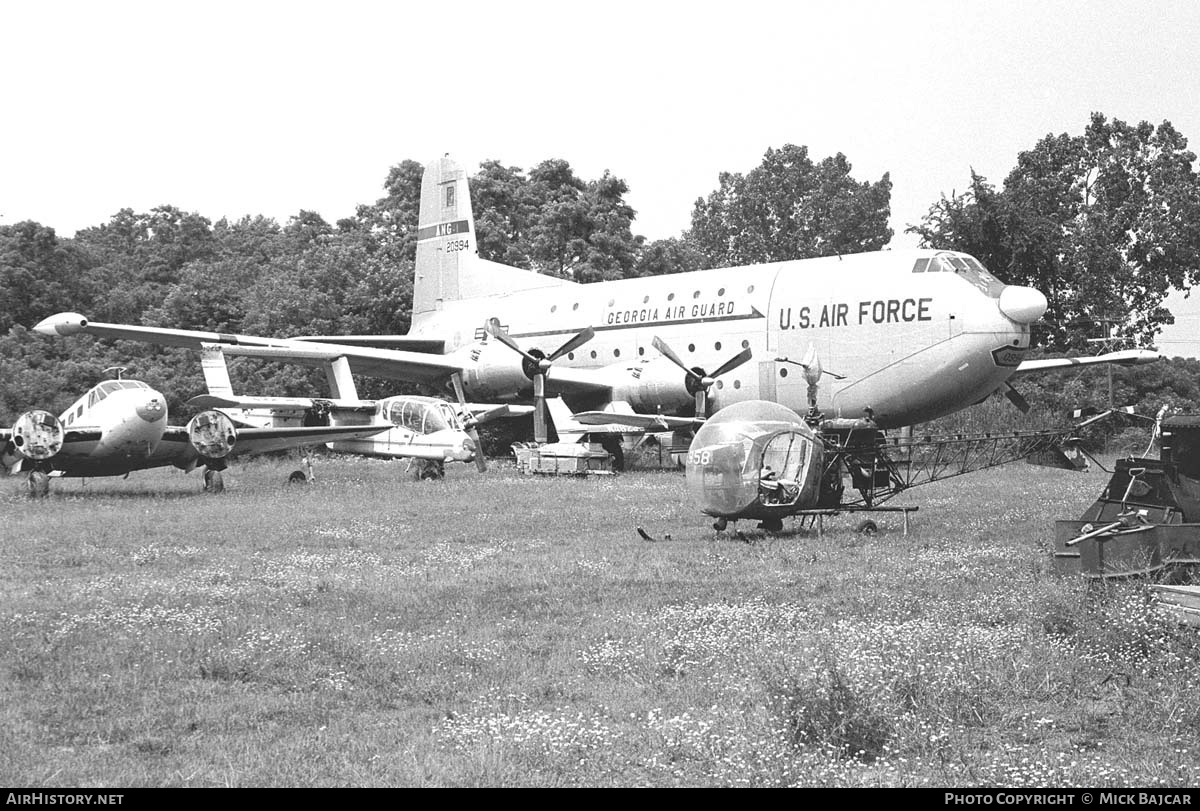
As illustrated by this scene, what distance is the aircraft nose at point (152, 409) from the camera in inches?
851

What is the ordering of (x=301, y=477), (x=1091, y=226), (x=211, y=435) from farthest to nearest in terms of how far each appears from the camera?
(x=1091, y=226) < (x=301, y=477) < (x=211, y=435)

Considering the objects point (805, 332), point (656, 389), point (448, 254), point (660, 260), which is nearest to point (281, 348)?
point (656, 389)

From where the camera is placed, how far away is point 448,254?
129 ft

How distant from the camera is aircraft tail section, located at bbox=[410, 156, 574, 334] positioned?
3812 cm

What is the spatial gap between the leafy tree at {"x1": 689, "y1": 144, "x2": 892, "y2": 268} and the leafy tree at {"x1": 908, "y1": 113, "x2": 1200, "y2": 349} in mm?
18684

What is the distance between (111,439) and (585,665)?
15.8m

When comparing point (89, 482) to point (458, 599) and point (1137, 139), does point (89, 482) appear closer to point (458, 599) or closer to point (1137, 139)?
point (458, 599)

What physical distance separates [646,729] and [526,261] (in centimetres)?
4704

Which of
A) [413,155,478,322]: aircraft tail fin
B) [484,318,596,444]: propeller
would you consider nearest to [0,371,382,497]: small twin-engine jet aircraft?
[484,318,596,444]: propeller

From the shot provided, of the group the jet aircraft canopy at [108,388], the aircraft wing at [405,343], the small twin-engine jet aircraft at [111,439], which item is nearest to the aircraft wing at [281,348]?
the aircraft wing at [405,343]

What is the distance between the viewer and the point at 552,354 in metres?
32.3

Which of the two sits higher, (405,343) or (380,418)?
(405,343)

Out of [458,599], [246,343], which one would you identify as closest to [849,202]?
[246,343]

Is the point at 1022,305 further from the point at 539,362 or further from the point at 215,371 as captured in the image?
the point at 215,371
